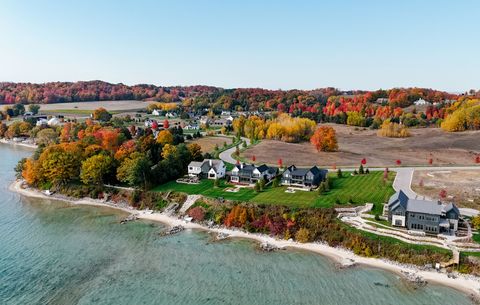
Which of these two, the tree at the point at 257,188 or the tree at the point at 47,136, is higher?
the tree at the point at 47,136

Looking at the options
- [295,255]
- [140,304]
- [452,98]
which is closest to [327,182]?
[295,255]

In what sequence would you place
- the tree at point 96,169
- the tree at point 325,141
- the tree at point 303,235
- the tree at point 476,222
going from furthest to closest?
the tree at point 325,141 < the tree at point 96,169 < the tree at point 303,235 < the tree at point 476,222

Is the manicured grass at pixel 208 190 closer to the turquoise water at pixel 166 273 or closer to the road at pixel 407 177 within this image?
the turquoise water at pixel 166 273

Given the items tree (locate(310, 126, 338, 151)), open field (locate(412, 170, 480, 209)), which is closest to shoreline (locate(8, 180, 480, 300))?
open field (locate(412, 170, 480, 209))

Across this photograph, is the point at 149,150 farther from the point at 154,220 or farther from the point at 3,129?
the point at 3,129

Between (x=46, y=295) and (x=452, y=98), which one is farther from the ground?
(x=452, y=98)

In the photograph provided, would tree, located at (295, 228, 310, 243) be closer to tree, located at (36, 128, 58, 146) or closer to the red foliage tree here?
the red foliage tree

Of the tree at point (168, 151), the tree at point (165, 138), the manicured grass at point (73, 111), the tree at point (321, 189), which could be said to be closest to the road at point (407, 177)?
the tree at point (321, 189)

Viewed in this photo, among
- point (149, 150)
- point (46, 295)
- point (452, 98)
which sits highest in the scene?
point (452, 98)
